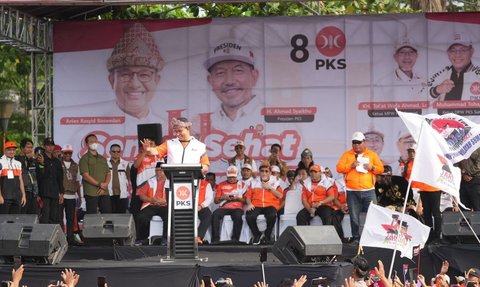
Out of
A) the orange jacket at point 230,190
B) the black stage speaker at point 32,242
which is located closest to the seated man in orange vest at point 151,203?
the orange jacket at point 230,190

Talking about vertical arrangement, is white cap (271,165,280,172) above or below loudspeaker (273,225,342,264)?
above

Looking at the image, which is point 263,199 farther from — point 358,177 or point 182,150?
point 182,150

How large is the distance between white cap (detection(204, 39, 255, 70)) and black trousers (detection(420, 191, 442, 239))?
5.32m

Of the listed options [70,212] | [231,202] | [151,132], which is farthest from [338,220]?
[70,212]

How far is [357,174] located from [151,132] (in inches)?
146

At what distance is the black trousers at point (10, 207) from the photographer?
17.8m

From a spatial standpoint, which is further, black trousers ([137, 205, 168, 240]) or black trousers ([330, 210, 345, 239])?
black trousers ([137, 205, 168, 240])

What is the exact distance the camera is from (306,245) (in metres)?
13.9

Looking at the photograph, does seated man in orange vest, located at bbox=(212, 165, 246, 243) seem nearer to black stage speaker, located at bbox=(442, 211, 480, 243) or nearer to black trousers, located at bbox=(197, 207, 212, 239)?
black trousers, located at bbox=(197, 207, 212, 239)

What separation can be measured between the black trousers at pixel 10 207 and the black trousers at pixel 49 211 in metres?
0.85

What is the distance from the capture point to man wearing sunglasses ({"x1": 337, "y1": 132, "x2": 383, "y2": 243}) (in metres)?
17.5

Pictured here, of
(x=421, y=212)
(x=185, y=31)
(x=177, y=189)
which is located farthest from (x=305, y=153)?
(x=177, y=189)

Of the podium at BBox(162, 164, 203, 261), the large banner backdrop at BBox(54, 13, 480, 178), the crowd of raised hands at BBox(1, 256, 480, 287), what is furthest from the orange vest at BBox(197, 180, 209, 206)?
the crowd of raised hands at BBox(1, 256, 480, 287)

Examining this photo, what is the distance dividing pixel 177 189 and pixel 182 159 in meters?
0.40
